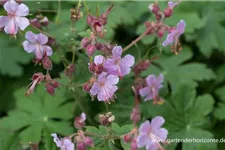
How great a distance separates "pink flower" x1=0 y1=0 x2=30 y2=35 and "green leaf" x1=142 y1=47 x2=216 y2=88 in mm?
1109

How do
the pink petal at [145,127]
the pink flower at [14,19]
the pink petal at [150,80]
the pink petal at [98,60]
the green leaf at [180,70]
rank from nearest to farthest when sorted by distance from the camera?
1. the pink petal at [145,127]
2. the pink petal at [98,60]
3. the pink flower at [14,19]
4. the pink petal at [150,80]
5. the green leaf at [180,70]

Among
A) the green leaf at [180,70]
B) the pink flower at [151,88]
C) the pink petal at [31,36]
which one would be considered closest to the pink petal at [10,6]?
the pink petal at [31,36]

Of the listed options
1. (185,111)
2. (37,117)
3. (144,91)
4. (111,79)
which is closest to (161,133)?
(111,79)

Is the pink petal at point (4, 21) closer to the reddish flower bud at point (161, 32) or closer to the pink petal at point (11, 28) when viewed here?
the pink petal at point (11, 28)

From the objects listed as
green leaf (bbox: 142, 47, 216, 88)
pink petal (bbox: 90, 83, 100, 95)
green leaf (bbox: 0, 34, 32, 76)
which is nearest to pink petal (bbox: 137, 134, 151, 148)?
pink petal (bbox: 90, 83, 100, 95)

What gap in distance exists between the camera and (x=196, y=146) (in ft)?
8.56

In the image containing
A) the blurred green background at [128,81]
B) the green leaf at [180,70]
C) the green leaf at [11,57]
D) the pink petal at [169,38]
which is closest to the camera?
the pink petal at [169,38]

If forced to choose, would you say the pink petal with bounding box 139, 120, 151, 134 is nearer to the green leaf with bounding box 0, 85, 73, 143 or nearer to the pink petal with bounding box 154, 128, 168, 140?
the pink petal with bounding box 154, 128, 168, 140

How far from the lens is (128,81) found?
2.78 m

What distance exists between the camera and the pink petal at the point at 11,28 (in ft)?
6.97

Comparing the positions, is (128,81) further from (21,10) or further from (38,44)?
(21,10)

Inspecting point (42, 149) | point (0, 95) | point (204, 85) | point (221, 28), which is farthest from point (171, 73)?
point (0, 95)

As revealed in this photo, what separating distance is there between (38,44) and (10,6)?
0.96 ft

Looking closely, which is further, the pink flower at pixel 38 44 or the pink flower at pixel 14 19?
the pink flower at pixel 38 44
